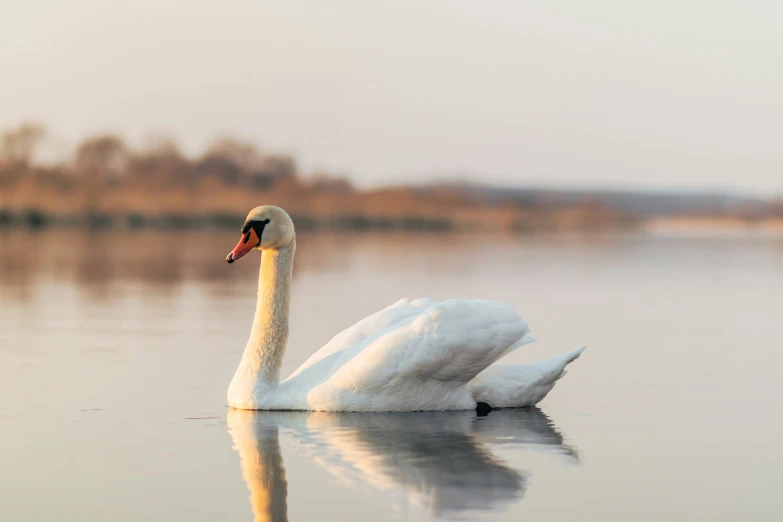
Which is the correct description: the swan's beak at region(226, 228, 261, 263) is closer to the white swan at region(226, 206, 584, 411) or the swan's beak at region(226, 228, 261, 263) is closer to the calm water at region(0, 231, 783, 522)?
the white swan at region(226, 206, 584, 411)

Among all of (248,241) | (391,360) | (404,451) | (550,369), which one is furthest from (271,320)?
(404,451)

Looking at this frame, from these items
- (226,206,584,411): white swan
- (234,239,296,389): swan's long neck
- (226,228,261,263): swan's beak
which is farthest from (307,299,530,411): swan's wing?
(226,228,261,263): swan's beak

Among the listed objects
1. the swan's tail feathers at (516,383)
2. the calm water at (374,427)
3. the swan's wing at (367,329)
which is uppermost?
the swan's wing at (367,329)

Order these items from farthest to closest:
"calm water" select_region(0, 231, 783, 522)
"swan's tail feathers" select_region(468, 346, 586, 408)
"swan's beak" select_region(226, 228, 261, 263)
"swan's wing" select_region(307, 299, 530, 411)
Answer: "swan's beak" select_region(226, 228, 261, 263) < "swan's tail feathers" select_region(468, 346, 586, 408) < "swan's wing" select_region(307, 299, 530, 411) < "calm water" select_region(0, 231, 783, 522)

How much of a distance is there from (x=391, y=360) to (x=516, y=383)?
3.12 feet

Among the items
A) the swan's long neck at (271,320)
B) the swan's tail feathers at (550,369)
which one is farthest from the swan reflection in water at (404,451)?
the swan's long neck at (271,320)

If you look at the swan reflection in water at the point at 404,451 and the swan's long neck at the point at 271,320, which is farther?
the swan's long neck at the point at 271,320

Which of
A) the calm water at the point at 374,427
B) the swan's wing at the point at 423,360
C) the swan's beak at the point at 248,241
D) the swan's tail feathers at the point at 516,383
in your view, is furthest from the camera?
the swan's beak at the point at 248,241

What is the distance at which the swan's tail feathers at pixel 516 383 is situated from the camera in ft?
26.3

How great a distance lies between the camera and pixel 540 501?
5492 mm

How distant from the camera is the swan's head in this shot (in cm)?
822

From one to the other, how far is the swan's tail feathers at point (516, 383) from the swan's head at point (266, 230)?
1572 millimetres

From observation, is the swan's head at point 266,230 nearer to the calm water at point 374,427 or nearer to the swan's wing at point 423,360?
the swan's wing at point 423,360

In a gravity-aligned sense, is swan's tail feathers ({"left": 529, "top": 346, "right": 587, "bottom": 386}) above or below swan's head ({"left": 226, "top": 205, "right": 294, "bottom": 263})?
below
